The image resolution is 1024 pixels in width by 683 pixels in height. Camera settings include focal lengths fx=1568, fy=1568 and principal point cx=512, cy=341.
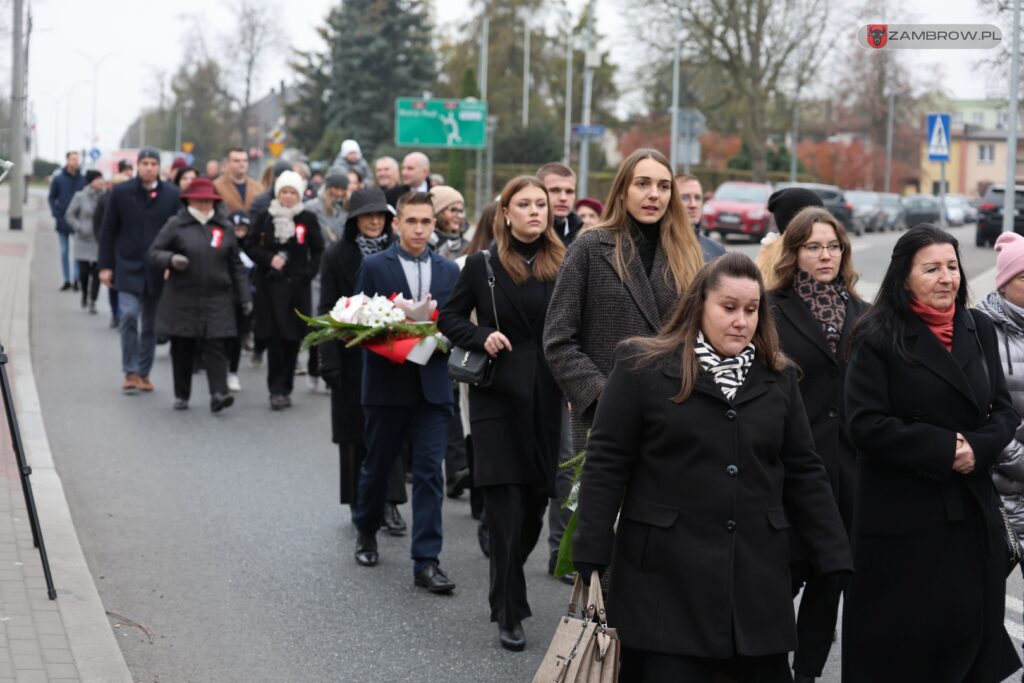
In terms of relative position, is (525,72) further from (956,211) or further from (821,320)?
(821,320)

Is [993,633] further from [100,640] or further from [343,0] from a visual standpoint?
[343,0]

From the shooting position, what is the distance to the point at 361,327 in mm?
7797

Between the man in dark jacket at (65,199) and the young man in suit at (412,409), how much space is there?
1686 centimetres

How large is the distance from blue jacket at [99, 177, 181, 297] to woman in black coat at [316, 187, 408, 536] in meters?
5.87

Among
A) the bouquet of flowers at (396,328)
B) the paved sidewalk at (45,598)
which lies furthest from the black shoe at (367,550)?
the paved sidewalk at (45,598)

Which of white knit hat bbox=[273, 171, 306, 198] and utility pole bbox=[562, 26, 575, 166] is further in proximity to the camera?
utility pole bbox=[562, 26, 575, 166]

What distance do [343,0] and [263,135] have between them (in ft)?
133

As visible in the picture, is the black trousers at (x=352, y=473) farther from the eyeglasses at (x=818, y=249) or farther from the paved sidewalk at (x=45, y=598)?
the eyeglasses at (x=818, y=249)

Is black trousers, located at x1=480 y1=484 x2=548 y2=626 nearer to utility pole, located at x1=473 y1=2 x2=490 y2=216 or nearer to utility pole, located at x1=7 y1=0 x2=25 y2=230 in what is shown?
utility pole, located at x1=473 y1=2 x2=490 y2=216

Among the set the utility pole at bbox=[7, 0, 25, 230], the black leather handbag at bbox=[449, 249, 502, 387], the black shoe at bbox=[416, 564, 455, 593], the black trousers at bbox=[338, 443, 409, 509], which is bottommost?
the black shoe at bbox=[416, 564, 455, 593]

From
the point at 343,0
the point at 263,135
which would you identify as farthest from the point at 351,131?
the point at 263,135

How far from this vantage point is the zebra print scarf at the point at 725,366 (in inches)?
173

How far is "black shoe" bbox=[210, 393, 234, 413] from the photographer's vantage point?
1314 centimetres

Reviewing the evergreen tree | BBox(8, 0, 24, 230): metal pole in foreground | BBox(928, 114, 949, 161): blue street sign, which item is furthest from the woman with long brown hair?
the evergreen tree
